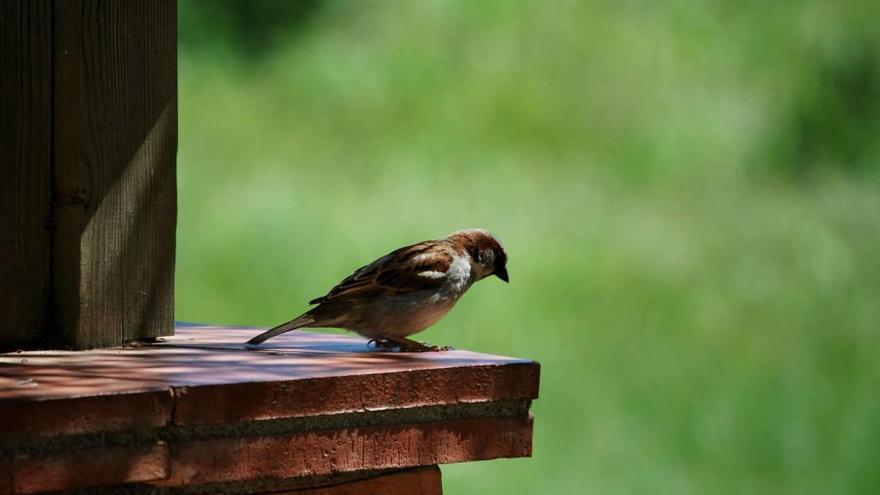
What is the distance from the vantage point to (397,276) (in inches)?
150

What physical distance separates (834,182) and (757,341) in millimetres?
1108

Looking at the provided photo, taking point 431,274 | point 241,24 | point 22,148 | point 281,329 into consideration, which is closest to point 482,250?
point 431,274

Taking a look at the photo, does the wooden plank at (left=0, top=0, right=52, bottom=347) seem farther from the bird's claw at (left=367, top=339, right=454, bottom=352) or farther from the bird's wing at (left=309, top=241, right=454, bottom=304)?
the bird's claw at (left=367, top=339, right=454, bottom=352)

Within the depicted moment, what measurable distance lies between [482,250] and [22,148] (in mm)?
1494

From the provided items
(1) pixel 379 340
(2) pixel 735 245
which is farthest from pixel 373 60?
(1) pixel 379 340

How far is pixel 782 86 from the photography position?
7.51 metres

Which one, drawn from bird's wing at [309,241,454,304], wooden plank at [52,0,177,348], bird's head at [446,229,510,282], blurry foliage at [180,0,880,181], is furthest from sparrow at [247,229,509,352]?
blurry foliage at [180,0,880,181]

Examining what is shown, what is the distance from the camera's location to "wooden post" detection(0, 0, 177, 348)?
3.31 meters

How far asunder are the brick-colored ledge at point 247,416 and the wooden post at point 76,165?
0.55 ft

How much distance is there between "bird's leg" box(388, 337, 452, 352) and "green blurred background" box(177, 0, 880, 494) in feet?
9.60

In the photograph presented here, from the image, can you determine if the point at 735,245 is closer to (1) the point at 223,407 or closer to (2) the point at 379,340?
(2) the point at 379,340

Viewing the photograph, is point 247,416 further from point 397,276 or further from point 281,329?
point 397,276

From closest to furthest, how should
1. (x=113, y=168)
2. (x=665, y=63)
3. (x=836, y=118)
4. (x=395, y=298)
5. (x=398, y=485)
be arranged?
(x=398, y=485)
(x=113, y=168)
(x=395, y=298)
(x=665, y=63)
(x=836, y=118)

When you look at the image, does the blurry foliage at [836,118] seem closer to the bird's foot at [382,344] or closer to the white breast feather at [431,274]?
the white breast feather at [431,274]
